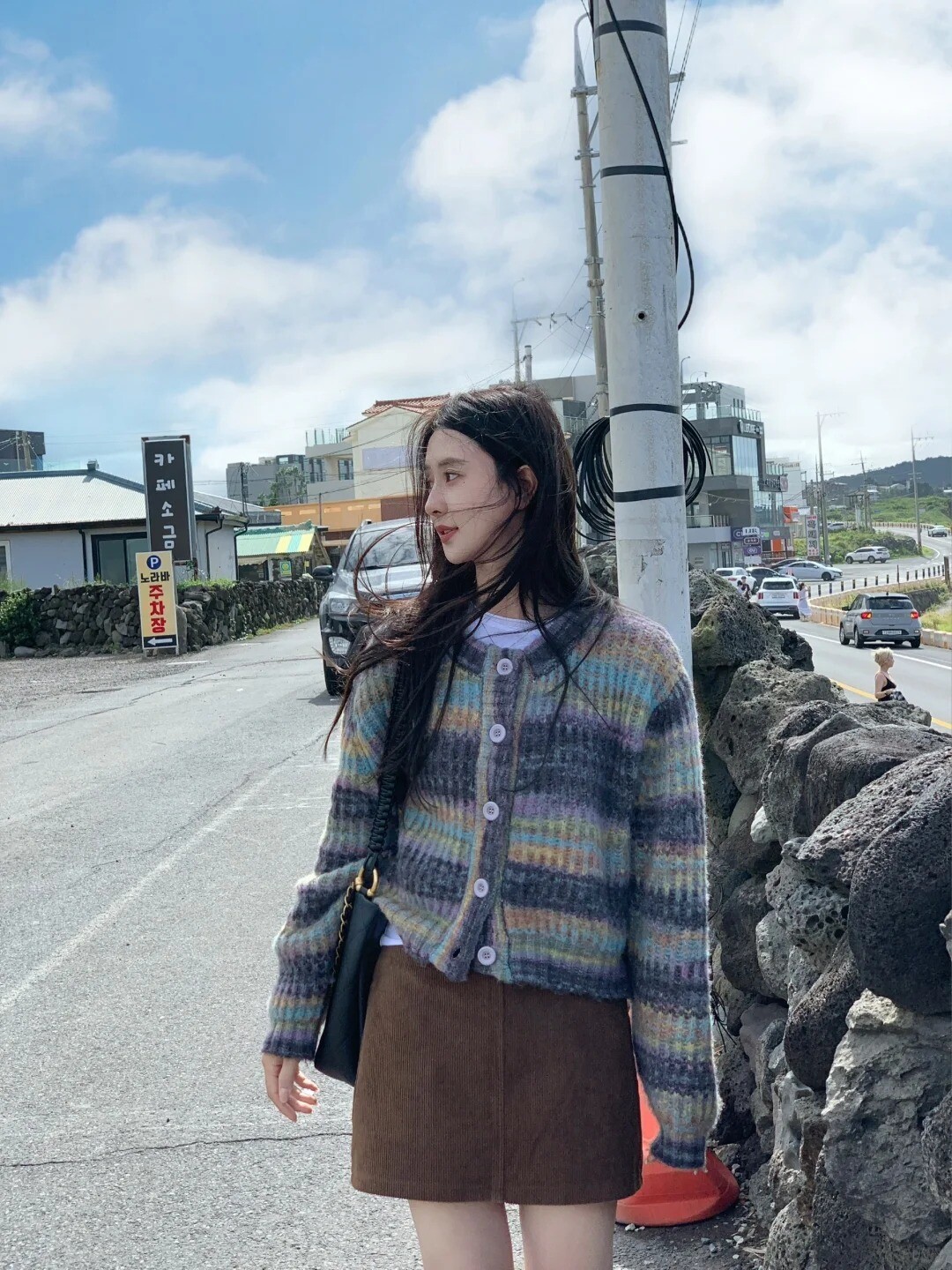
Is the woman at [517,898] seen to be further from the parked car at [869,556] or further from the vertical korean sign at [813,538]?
the vertical korean sign at [813,538]

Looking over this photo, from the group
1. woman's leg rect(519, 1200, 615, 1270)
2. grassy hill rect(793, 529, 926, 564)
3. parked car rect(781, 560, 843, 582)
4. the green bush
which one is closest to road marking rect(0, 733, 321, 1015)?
woman's leg rect(519, 1200, 615, 1270)

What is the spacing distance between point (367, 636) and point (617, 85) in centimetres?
226

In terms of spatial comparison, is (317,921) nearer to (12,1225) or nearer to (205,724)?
(12,1225)

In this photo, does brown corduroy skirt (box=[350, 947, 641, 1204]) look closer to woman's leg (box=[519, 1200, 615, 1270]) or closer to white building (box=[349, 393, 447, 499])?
woman's leg (box=[519, 1200, 615, 1270])

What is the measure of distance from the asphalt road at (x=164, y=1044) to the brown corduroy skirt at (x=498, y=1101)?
151cm

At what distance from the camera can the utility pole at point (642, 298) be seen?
3936 millimetres

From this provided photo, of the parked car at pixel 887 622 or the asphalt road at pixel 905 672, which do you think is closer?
the asphalt road at pixel 905 672

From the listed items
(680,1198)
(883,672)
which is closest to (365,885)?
(680,1198)

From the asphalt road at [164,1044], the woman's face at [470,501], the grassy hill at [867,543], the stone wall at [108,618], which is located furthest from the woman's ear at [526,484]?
the grassy hill at [867,543]

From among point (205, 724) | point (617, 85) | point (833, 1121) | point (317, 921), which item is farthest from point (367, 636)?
point (205, 724)

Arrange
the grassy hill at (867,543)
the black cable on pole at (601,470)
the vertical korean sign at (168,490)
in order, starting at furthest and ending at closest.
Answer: the grassy hill at (867,543) → the vertical korean sign at (168,490) → the black cable on pole at (601,470)

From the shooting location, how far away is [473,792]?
86.9 inches

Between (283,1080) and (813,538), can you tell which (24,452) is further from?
(813,538)

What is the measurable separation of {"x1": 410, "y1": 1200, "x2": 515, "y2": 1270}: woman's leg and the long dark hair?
68 centimetres
